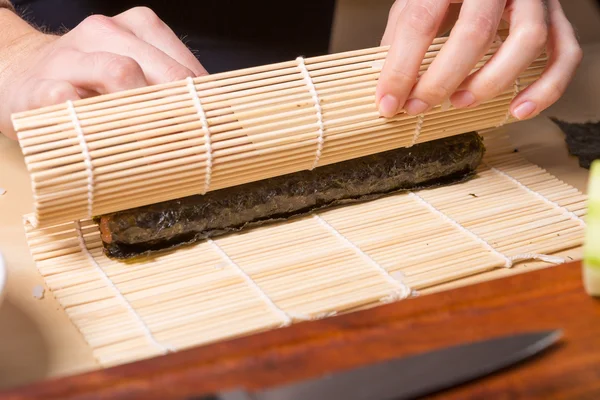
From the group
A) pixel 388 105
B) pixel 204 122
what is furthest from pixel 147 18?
pixel 388 105

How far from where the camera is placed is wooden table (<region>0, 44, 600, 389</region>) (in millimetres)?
982

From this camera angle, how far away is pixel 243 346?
2.73ft

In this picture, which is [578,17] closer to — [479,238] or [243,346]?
[479,238]

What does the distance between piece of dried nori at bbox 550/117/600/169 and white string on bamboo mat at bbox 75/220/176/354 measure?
3.12ft

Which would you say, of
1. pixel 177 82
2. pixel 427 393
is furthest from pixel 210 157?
pixel 427 393

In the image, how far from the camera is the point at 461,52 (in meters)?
1.19

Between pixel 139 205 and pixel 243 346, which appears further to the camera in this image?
pixel 139 205

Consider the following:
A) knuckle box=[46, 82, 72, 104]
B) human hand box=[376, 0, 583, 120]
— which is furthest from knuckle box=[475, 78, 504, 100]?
knuckle box=[46, 82, 72, 104]

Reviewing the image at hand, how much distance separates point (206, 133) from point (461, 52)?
1.42 feet

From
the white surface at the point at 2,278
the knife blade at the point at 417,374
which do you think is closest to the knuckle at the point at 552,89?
the knife blade at the point at 417,374

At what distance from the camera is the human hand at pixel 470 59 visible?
1.19 m

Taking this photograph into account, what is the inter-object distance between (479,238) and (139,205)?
570 millimetres

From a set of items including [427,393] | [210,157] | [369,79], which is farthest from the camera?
[369,79]

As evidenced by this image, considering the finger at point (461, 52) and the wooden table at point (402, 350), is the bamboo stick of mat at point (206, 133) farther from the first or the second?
the wooden table at point (402, 350)
